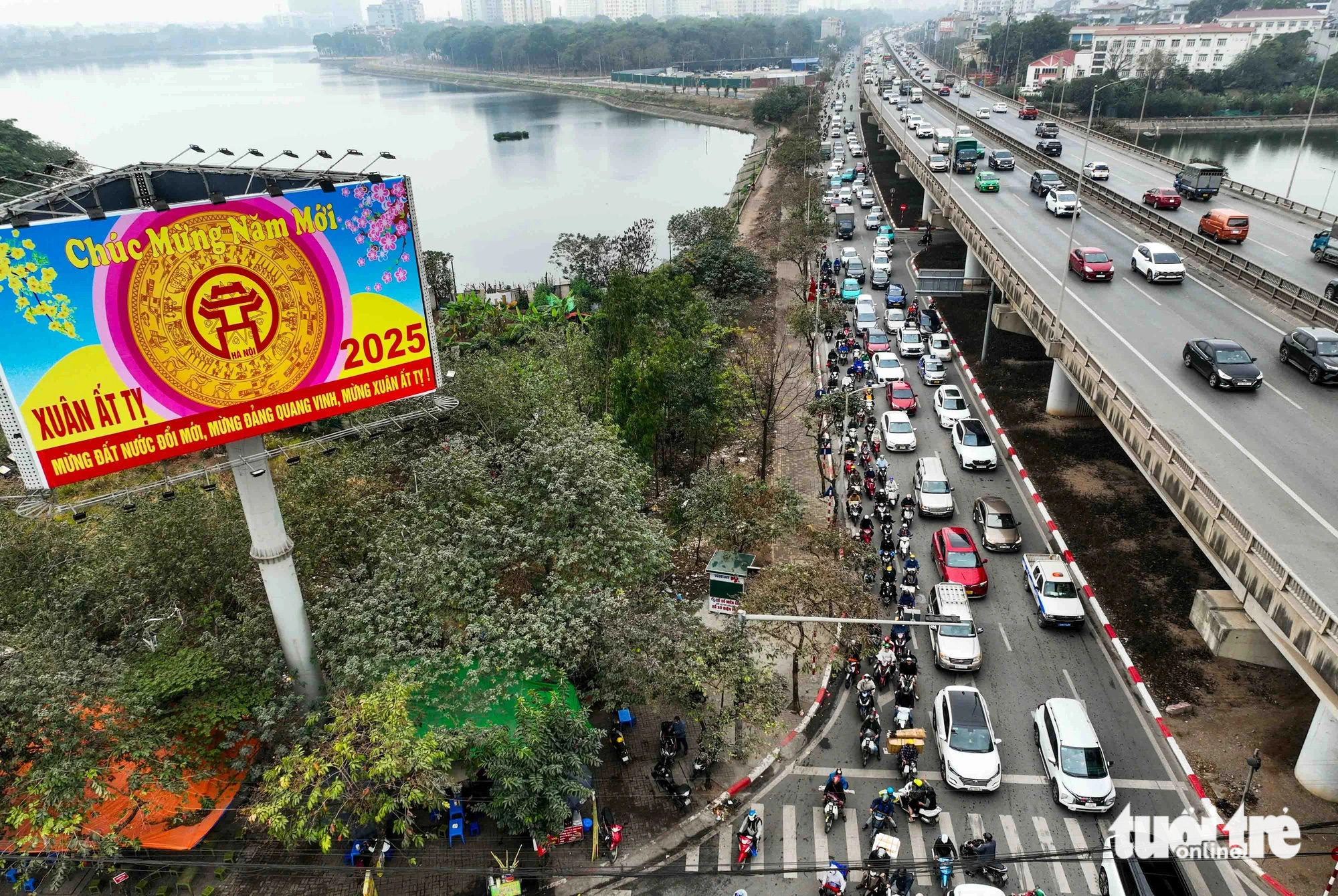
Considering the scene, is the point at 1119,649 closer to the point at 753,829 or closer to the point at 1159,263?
the point at 753,829

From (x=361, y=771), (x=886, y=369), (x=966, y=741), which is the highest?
(x=361, y=771)

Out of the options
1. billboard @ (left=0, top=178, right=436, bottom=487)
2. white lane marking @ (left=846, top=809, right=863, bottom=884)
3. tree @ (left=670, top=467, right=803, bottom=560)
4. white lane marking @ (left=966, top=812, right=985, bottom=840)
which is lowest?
white lane marking @ (left=846, top=809, right=863, bottom=884)

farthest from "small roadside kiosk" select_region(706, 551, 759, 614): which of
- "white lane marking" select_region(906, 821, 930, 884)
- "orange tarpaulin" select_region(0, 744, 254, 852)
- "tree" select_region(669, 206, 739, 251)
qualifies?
"tree" select_region(669, 206, 739, 251)

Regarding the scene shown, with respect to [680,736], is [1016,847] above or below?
below

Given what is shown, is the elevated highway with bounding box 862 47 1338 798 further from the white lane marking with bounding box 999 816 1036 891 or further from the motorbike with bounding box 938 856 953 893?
the motorbike with bounding box 938 856 953 893

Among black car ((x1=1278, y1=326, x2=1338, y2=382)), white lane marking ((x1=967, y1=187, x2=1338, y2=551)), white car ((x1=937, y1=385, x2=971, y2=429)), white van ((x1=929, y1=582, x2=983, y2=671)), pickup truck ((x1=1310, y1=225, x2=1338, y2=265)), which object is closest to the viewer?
white lane marking ((x1=967, y1=187, x2=1338, y2=551))

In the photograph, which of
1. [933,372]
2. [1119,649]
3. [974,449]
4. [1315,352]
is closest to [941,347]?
[933,372]

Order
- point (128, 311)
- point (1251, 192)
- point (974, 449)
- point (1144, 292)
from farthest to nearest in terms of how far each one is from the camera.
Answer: point (1251, 192)
point (1144, 292)
point (974, 449)
point (128, 311)
